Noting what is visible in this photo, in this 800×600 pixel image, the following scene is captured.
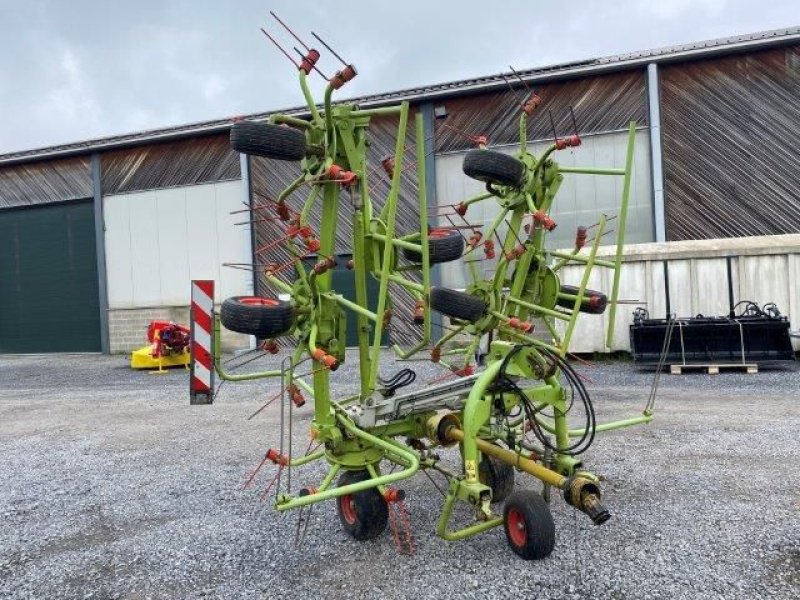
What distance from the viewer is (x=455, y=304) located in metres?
4.44

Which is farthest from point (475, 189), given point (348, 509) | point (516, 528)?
point (516, 528)

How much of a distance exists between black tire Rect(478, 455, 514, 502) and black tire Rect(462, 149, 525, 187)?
2.13m

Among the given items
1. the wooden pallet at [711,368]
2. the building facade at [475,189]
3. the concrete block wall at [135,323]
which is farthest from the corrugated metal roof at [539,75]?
the wooden pallet at [711,368]

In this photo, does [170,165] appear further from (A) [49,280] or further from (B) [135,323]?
(A) [49,280]

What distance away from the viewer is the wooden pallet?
36.1 feet

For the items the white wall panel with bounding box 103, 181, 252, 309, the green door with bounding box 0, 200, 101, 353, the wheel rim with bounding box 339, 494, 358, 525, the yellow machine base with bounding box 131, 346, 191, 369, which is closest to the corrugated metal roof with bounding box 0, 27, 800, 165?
the white wall panel with bounding box 103, 181, 252, 309

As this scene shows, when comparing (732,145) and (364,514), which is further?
(732,145)

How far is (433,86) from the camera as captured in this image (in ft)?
54.0

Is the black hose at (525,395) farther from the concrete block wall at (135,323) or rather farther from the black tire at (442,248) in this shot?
the concrete block wall at (135,323)

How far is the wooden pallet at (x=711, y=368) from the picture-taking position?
36.1 feet

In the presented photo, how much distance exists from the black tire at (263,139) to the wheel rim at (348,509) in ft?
7.58

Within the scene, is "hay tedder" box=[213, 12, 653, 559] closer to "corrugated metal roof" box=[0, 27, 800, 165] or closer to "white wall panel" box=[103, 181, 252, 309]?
"corrugated metal roof" box=[0, 27, 800, 165]

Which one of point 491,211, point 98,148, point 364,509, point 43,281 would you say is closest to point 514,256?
point 364,509

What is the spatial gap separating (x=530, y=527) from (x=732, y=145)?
1375 centimetres
